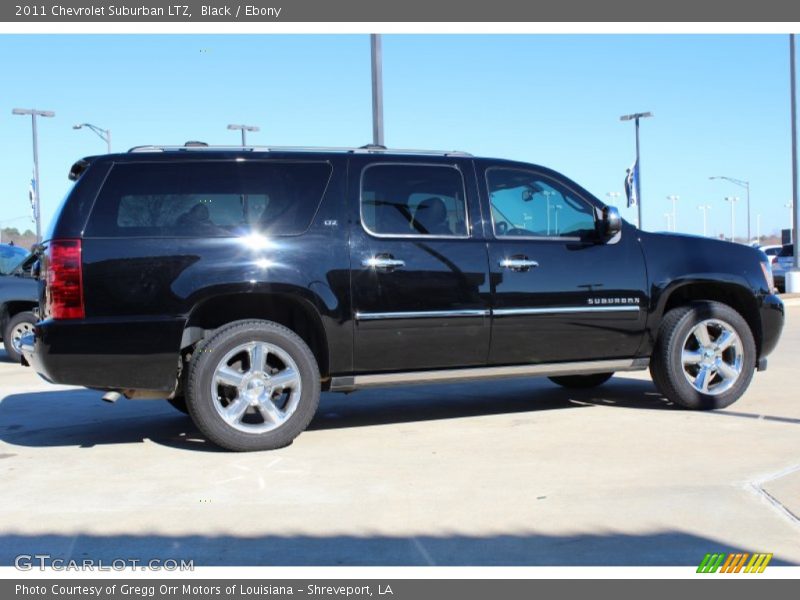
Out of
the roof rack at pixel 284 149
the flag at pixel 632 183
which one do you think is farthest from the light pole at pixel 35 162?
the roof rack at pixel 284 149

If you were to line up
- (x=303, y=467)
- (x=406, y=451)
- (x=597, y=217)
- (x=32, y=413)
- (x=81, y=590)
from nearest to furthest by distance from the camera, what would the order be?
1. (x=81, y=590)
2. (x=303, y=467)
3. (x=406, y=451)
4. (x=597, y=217)
5. (x=32, y=413)

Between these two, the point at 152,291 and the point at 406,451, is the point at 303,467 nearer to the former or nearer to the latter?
the point at 406,451

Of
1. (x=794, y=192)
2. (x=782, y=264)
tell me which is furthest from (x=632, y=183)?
(x=794, y=192)

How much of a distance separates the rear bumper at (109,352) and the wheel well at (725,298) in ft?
12.2

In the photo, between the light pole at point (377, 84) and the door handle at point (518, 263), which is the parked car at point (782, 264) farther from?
the door handle at point (518, 263)

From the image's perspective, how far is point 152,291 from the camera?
211 inches

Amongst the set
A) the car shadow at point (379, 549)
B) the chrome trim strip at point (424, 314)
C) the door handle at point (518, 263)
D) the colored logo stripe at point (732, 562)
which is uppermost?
the door handle at point (518, 263)

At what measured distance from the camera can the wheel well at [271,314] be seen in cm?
568

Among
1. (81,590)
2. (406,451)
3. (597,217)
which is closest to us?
(81,590)

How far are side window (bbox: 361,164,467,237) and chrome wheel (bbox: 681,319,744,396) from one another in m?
2.07

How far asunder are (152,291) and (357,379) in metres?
1.43

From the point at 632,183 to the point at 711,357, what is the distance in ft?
97.7

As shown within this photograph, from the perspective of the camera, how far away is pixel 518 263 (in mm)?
6117

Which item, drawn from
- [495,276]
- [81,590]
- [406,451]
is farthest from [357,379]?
[81,590]
